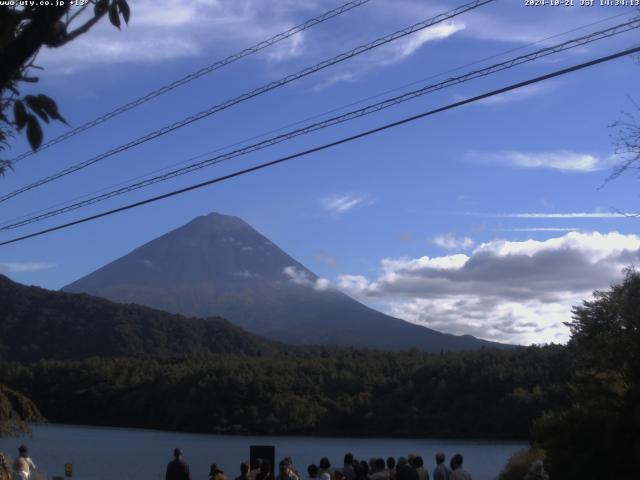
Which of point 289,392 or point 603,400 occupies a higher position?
point 289,392

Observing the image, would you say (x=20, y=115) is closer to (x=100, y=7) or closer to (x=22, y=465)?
(x=100, y=7)

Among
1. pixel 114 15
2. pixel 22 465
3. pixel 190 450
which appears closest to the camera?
pixel 114 15

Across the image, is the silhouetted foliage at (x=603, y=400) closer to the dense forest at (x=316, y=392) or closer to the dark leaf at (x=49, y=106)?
the dark leaf at (x=49, y=106)

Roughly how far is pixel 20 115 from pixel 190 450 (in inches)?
1914

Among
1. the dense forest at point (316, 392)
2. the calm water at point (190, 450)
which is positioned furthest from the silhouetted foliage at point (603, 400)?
the dense forest at point (316, 392)

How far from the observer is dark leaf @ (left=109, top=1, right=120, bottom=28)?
13.0 ft

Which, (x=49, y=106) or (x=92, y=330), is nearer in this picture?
(x=49, y=106)

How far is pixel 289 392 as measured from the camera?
70188 mm

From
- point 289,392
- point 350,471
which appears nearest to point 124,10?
point 350,471

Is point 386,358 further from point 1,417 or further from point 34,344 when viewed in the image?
point 1,417

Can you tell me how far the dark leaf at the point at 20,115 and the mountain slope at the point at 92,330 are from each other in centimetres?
8600

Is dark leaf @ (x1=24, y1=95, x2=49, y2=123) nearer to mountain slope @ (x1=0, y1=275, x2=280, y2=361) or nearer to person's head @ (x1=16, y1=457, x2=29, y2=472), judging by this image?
person's head @ (x1=16, y1=457, x2=29, y2=472)

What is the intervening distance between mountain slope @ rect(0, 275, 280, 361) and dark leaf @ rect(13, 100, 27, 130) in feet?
282

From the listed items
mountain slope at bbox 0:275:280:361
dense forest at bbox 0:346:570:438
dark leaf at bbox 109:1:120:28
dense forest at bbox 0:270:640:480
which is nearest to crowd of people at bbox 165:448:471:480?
dark leaf at bbox 109:1:120:28
